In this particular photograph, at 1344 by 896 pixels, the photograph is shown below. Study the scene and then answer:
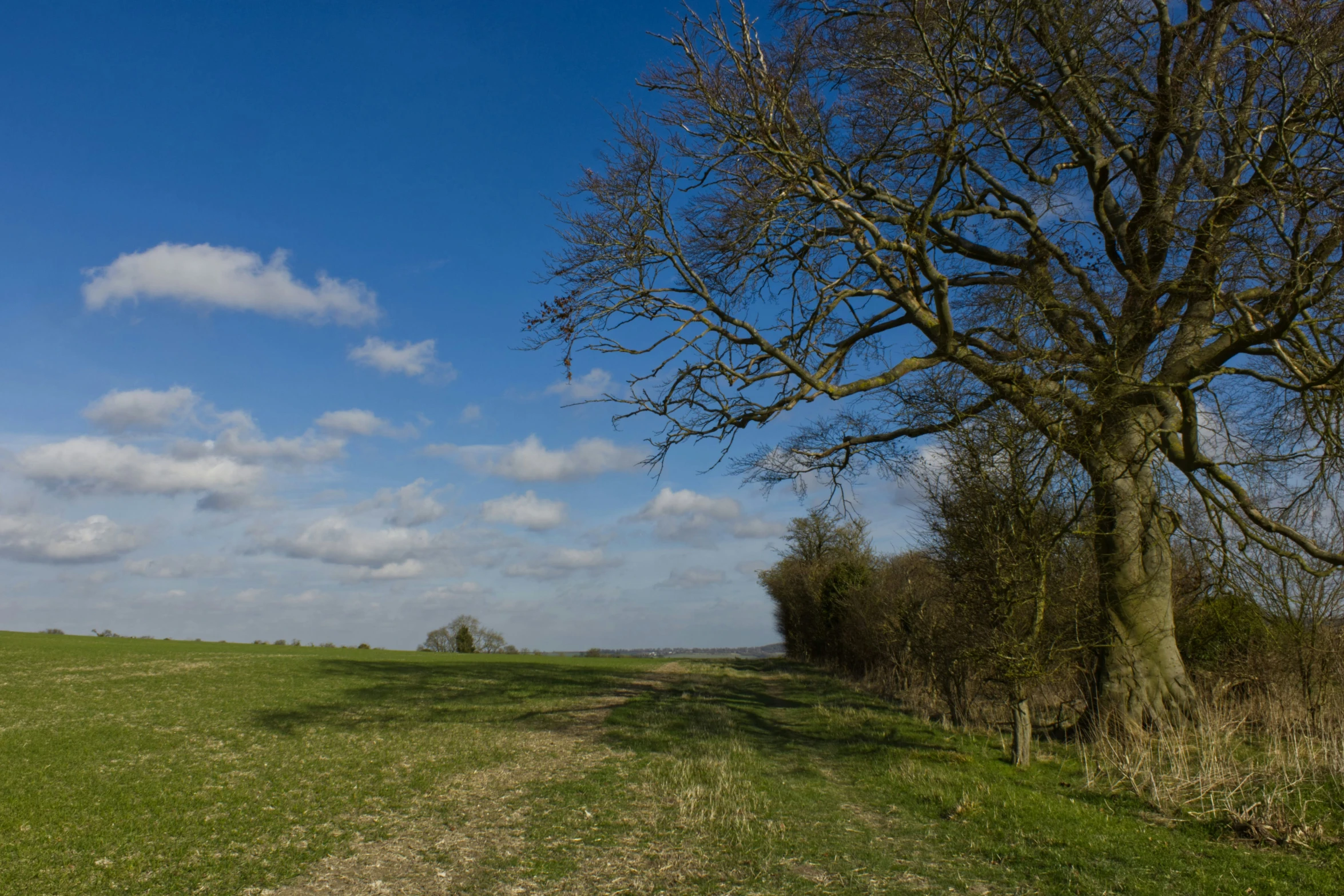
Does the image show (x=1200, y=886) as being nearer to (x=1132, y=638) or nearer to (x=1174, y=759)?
(x=1174, y=759)

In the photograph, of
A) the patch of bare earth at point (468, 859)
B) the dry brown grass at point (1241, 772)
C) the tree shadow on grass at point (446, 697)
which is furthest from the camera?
the tree shadow on grass at point (446, 697)

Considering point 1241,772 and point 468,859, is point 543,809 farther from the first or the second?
point 1241,772

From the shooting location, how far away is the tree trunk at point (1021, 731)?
928cm

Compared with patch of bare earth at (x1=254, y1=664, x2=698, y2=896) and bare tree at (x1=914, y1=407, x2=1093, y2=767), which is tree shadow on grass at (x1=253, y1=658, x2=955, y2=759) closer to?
bare tree at (x1=914, y1=407, x2=1093, y2=767)

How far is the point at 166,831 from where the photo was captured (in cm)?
644

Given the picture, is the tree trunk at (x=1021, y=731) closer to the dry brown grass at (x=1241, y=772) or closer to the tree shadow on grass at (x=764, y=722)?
the dry brown grass at (x=1241, y=772)

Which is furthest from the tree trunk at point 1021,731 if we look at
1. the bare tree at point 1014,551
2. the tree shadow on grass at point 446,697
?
the tree shadow on grass at point 446,697

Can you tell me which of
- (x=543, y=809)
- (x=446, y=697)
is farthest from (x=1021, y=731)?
(x=446, y=697)

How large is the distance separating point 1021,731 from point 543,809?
5944 millimetres

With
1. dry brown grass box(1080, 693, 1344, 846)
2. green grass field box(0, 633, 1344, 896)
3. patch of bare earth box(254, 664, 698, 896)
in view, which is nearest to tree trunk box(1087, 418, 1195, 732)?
dry brown grass box(1080, 693, 1344, 846)

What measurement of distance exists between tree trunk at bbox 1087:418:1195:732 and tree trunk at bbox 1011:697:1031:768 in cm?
125

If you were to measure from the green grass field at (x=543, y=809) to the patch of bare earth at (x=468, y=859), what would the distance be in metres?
0.03

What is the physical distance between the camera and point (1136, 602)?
10188 millimetres

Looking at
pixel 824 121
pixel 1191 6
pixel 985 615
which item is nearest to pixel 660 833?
pixel 985 615
